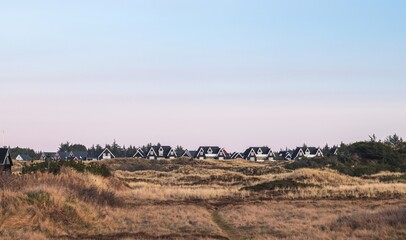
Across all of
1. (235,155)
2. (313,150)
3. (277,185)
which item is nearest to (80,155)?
(235,155)

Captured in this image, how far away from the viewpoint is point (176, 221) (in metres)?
24.6

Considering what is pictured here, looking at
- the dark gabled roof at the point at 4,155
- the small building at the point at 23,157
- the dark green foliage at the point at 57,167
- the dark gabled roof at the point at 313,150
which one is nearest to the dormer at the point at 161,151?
the small building at the point at 23,157

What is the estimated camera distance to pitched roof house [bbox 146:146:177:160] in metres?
156

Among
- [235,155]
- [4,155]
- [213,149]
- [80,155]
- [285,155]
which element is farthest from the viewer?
[235,155]

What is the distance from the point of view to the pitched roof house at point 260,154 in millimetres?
171750

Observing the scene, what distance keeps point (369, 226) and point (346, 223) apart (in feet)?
4.10

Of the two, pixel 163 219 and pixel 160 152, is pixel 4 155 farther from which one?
pixel 160 152

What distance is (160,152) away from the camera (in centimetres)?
15750

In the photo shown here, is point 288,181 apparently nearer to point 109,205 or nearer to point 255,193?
point 255,193

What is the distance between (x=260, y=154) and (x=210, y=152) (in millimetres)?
16364

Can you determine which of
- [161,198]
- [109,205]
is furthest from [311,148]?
[109,205]

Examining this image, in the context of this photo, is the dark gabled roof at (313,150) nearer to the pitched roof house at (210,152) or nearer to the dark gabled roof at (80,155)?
the pitched roof house at (210,152)

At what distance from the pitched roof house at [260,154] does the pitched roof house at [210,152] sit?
8.53 metres

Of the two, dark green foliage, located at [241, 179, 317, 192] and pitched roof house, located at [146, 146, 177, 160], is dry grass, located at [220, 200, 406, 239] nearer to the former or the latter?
dark green foliage, located at [241, 179, 317, 192]
